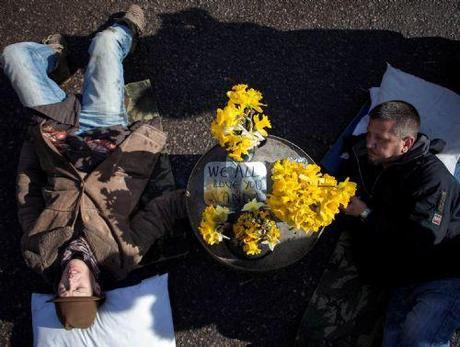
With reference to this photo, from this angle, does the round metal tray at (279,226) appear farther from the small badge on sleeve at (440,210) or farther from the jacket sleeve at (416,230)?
the small badge on sleeve at (440,210)

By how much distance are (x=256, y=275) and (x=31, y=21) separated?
3002 mm

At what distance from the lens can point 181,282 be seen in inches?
137

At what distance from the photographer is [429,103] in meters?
3.58

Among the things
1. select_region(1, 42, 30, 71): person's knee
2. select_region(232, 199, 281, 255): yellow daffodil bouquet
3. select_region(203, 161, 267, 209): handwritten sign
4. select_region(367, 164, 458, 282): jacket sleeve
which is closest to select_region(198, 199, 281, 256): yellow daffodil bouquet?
select_region(232, 199, 281, 255): yellow daffodil bouquet

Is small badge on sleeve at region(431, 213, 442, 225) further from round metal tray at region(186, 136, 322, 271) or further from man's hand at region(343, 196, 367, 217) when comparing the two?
round metal tray at region(186, 136, 322, 271)

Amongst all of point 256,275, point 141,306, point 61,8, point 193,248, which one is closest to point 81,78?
point 61,8

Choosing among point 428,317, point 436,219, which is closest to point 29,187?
Result: point 436,219

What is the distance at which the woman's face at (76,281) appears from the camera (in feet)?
8.95

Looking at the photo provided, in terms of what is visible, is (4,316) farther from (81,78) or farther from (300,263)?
(300,263)

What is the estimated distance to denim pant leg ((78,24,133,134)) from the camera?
3.27 m

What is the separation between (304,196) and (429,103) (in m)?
2.18

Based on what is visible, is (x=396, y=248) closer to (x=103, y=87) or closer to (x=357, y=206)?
(x=357, y=206)

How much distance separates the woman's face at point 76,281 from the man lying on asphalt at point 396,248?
1.72 metres

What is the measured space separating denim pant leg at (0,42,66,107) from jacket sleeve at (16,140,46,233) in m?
0.42
